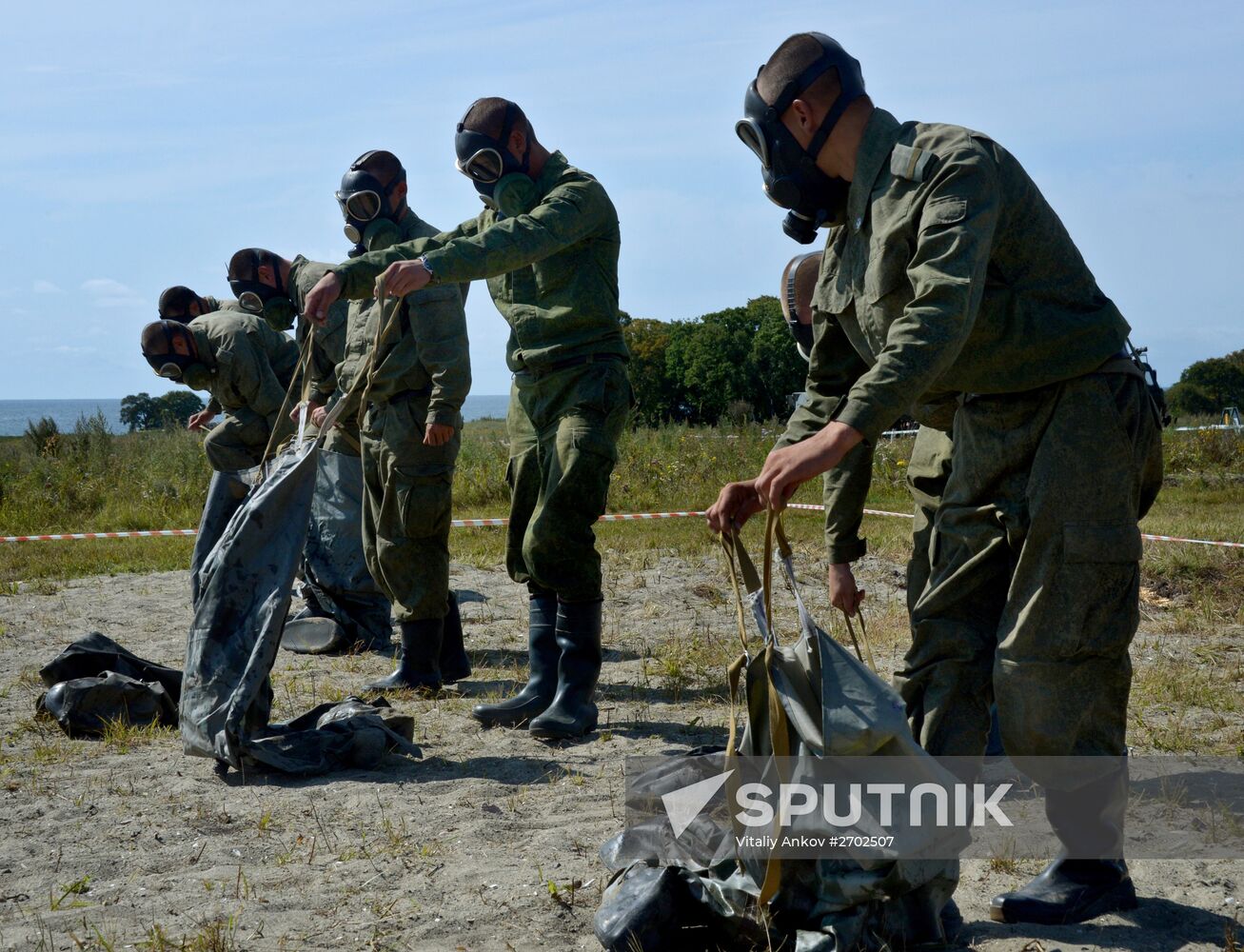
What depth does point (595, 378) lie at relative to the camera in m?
5.13

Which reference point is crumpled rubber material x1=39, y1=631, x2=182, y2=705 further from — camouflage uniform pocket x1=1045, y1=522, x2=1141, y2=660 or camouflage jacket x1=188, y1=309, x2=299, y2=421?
camouflage uniform pocket x1=1045, y1=522, x2=1141, y2=660

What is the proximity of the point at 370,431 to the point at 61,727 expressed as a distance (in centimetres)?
194

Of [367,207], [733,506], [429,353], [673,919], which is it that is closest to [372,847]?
[673,919]

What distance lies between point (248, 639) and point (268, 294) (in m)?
3.95

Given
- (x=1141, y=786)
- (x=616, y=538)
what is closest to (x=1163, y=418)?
(x=1141, y=786)

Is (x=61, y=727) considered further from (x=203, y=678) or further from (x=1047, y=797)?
(x=1047, y=797)

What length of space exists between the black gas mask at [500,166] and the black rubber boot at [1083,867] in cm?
328

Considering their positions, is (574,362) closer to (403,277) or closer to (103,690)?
(403,277)

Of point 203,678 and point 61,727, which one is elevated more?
point 203,678

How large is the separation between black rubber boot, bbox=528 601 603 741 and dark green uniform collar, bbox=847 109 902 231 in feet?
8.22

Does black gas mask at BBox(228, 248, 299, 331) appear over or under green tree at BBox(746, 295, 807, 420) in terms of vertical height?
under

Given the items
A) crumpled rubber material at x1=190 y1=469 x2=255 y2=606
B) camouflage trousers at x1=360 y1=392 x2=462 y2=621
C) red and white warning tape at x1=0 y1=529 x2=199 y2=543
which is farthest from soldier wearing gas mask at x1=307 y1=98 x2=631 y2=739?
red and white warning tape at x1=0 y1=529 x2=199 y2=543

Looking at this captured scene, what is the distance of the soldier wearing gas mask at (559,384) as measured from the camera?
509 cm

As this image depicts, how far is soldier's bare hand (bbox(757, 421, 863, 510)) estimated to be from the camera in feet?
8.71
